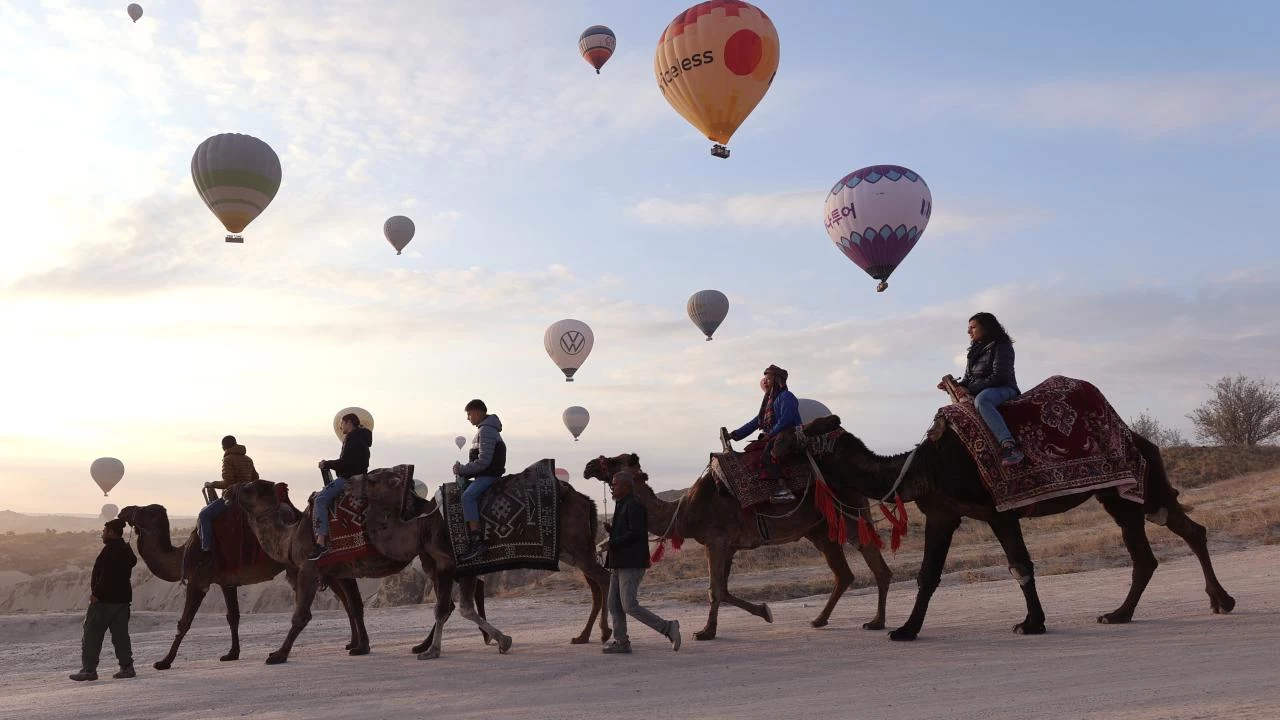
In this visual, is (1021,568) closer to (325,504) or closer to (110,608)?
(325,504)

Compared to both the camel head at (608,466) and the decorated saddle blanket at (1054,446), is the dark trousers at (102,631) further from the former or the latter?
the decorated saddle blanket at (1054,446)

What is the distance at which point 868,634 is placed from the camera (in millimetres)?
12852

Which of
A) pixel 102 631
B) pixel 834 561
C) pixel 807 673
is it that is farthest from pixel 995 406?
pixel 102 631

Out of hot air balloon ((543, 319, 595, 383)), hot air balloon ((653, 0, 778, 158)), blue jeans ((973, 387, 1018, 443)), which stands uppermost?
hot air balloon ((653, 0, 778, 158))

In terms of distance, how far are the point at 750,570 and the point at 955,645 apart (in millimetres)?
16328

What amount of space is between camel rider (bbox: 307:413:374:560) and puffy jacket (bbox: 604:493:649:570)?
370cm

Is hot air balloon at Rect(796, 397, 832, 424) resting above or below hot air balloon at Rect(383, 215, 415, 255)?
below

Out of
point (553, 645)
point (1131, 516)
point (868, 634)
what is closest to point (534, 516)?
point (553, 645)

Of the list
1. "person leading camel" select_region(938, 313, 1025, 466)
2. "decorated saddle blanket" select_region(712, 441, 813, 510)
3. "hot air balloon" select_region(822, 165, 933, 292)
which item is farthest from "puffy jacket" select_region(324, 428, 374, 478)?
"hot air balloon" select_region(822, 165, 933, 292)

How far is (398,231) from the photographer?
187ft

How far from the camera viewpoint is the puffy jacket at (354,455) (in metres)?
14.4

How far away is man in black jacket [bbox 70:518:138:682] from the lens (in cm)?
1359

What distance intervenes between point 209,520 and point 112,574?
1533 millimetres

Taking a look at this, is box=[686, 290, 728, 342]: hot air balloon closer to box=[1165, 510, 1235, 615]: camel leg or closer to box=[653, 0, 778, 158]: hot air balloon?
box=[653, 0, 778, 158]: hot air balloon
